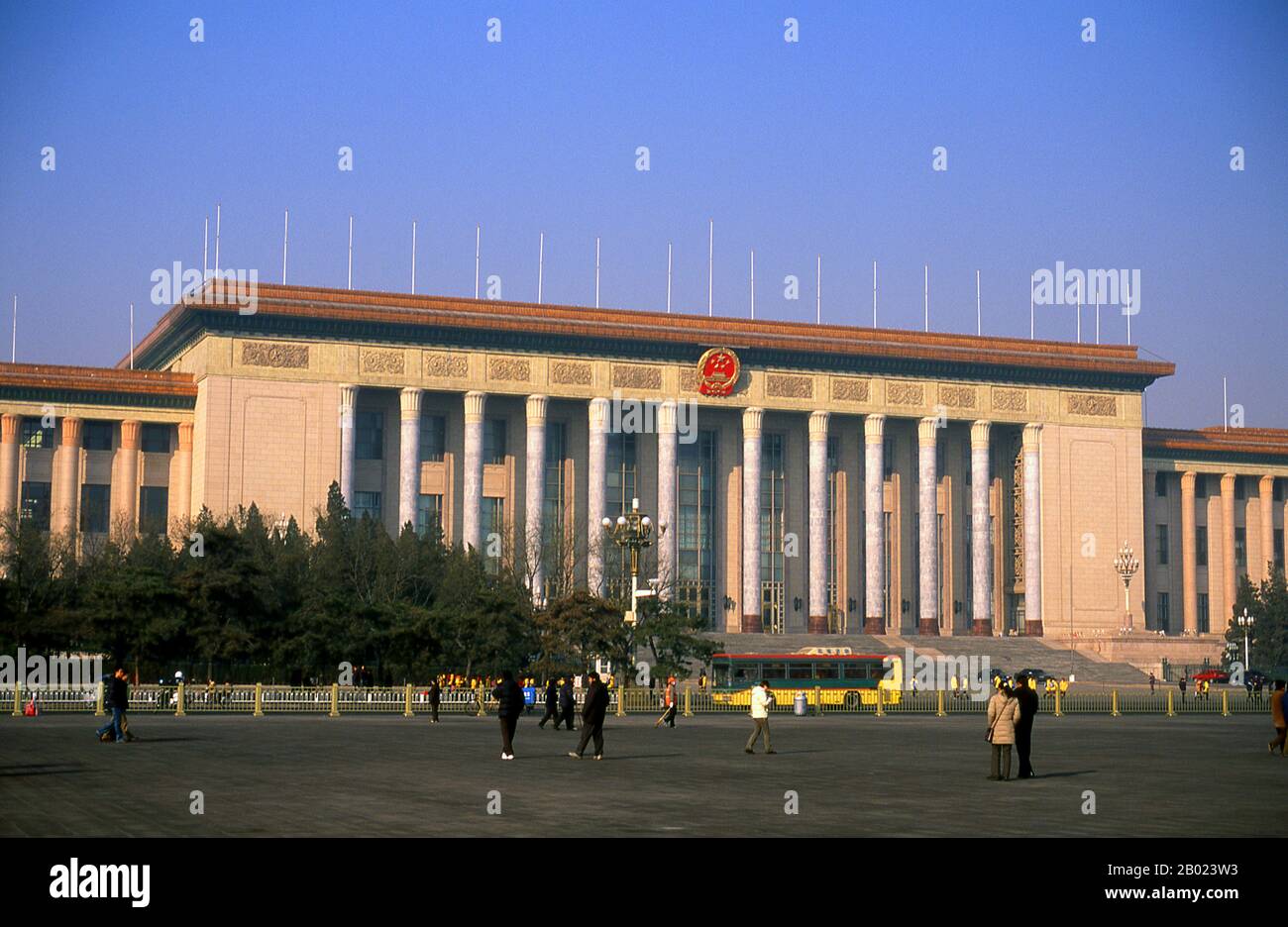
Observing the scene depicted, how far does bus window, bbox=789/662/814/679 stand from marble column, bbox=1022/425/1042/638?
3339cm

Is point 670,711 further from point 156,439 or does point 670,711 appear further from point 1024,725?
point 156,439

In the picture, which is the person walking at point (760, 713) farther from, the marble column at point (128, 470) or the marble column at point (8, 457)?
the marble column at point (8, 457)

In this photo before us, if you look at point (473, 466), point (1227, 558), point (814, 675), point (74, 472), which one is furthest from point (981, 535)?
point (74, 472)

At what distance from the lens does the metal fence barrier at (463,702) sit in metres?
43.7

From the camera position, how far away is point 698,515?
88.8 metres

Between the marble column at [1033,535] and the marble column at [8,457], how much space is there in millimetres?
52462

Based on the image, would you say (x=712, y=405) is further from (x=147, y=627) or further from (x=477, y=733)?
(x=477, y=733)

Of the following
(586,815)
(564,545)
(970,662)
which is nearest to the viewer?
(586,815)

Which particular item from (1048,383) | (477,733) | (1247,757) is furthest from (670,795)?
(1048,383)

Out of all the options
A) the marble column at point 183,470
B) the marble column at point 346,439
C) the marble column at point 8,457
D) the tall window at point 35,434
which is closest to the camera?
the marble column at point 8,457

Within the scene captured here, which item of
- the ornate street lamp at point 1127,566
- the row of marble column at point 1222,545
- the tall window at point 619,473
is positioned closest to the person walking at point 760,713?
the tall window at point 619,473

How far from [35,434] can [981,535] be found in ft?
163

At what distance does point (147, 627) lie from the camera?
49.8m
